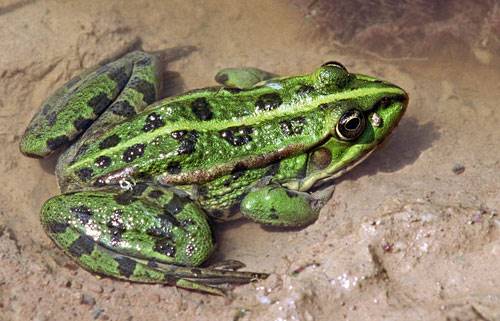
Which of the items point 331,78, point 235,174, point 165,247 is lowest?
point 165,247

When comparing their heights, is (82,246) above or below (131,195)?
below

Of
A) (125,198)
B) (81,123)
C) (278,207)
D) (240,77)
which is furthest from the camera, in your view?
(240,77)

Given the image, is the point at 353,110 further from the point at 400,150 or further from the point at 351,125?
the point at 400,150

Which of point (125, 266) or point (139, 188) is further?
point (139, 188)

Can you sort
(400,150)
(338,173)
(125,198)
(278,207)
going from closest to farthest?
1. (125,198)
2. (278,207)
3. (338,173)
4. (400,150)

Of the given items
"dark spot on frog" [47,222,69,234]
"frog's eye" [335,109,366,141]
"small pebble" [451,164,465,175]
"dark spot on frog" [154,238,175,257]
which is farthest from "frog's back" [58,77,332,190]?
"small pebble" [451,164,465,175]

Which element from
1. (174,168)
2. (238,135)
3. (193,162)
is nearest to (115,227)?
(174,168)
